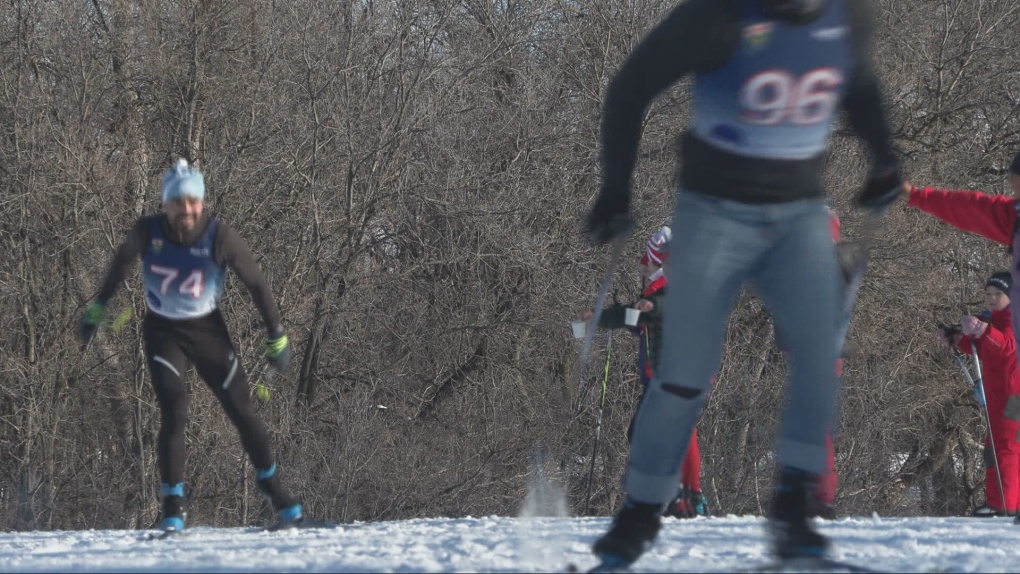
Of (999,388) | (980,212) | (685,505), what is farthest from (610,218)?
(999,388)

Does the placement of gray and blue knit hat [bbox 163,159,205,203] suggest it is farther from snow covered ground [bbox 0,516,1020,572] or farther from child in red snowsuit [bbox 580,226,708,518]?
child in red snowsuit [bbox 580,226,708,518]

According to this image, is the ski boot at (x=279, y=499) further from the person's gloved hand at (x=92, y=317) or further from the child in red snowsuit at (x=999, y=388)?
the child in red snowsuit at (x=999, y=388)

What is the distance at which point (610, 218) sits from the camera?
3.32 meters

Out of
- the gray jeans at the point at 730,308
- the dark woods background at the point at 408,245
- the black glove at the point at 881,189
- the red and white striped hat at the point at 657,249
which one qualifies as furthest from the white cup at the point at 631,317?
the dark woods background at the point at 408,245

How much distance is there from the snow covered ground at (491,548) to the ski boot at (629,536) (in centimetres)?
15

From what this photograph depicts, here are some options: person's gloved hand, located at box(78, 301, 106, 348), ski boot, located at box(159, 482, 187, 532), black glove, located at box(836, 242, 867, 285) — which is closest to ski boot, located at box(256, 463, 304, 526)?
ski boot, located at box(159, 482, 187, 532)

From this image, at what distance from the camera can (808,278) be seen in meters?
3.25

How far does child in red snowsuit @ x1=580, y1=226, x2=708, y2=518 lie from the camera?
675cm

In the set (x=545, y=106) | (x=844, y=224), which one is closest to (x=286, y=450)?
(x=545, y=106)

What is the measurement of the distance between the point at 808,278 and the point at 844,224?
13.7 m

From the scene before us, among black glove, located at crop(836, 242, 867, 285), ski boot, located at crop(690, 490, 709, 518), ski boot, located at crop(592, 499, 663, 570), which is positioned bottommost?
ski boot, located at crop(690, 490, 709, 518)

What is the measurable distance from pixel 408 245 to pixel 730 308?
14397mm

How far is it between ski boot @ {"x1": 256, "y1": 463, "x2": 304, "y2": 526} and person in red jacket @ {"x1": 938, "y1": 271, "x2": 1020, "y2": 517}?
4.58 metres

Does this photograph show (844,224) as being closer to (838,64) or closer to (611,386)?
(611,386)
